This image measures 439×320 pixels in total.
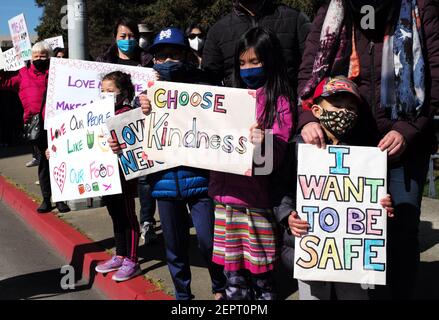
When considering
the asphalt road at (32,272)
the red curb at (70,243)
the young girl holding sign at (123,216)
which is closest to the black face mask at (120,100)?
the young girl holding sign at (123,216)

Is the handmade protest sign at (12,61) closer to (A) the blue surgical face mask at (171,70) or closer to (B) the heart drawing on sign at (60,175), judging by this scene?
(B) the heart drawing on sign at (60,175)

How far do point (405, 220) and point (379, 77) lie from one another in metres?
0.76

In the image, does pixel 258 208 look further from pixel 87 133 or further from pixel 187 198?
pixel 87 133

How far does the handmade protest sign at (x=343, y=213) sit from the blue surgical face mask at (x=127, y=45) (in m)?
2.64

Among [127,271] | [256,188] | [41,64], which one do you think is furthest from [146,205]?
[256,188]

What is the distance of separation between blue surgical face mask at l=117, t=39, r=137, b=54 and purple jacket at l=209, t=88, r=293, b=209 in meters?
2.06

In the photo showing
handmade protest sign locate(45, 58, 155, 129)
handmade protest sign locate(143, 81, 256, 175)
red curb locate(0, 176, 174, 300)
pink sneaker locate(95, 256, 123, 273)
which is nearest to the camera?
handmade protest sign locate(143, 81, 256, 175)

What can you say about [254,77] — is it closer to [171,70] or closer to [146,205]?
[171,70]

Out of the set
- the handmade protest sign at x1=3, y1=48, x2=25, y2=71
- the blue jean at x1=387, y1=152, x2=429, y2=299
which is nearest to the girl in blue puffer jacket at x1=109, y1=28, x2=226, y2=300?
the blue jean at x1=387, y1=152, x2=429, y2=299

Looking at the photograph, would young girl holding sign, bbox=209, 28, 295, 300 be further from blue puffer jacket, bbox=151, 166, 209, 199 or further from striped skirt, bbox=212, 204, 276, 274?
blue puffer jacket, bbox=151, 166, 209, 199

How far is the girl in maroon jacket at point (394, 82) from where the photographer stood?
261 centimetres

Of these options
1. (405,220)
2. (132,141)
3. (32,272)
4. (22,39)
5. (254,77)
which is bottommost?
(32,272)

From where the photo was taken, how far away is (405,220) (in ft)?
9.04

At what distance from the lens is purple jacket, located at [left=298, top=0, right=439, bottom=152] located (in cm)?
261
